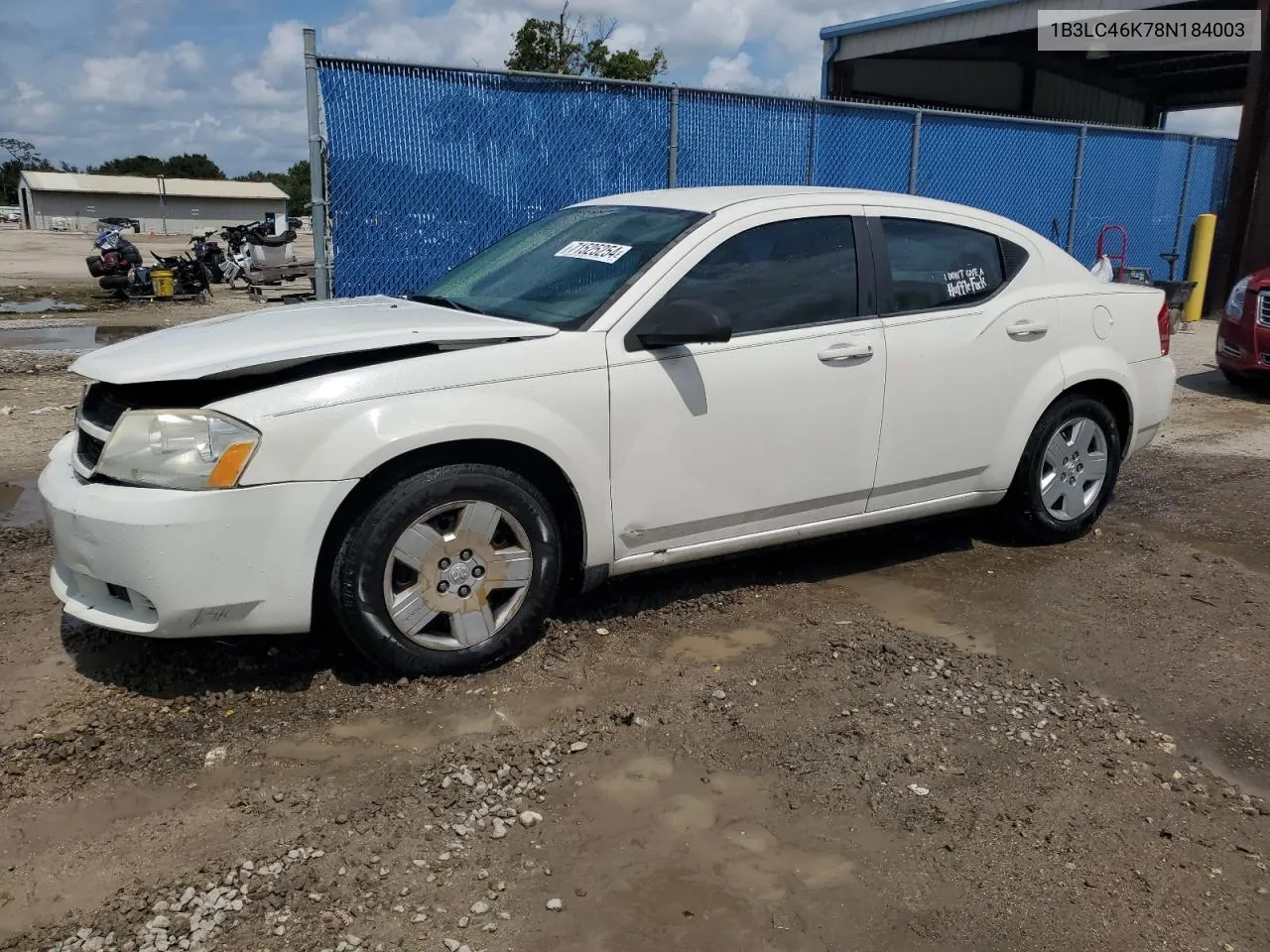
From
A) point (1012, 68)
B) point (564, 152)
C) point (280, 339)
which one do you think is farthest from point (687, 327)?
point (1012, 68)

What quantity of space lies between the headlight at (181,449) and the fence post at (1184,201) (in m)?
14.9

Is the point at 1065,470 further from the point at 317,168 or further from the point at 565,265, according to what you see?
the point at 317,168

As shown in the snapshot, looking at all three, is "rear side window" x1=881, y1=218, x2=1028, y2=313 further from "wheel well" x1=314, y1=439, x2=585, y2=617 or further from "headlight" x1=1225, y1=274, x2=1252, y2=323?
"headlight" x1=1225, y1=274, x2=1252, y2=323

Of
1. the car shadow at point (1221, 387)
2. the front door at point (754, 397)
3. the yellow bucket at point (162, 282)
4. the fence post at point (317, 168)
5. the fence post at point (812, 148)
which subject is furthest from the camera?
the yellow bucket at point (162, 282)


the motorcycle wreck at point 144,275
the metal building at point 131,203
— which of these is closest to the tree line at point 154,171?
the metal building at point 131,203

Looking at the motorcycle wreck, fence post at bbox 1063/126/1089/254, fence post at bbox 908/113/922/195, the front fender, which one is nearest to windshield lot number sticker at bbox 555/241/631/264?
the front fender

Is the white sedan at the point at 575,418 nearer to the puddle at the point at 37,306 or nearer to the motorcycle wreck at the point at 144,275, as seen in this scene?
the puddle at the point at 37,306

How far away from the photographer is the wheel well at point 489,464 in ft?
11.0

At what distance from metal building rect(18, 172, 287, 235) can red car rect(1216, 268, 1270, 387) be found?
74333mm

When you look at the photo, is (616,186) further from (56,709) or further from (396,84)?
(56,709)

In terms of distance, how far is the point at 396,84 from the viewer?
25.7 feet

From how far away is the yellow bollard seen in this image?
15.2 metres

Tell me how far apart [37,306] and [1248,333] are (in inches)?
662

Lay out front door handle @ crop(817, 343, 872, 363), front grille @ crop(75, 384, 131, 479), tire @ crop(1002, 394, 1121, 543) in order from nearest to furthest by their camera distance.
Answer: front grille @ crop(75, 384, 131, 479) < front door handle @ crop(817, 343, 872, 363) < tire @ crop(1002, 394, 1121, 543)
